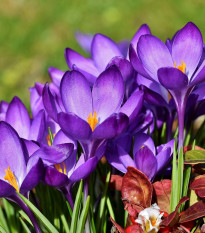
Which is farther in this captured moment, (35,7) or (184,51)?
(35,7)

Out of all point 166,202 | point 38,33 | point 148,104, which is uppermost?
point 38,33

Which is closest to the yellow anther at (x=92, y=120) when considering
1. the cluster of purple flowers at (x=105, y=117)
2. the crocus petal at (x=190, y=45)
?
the cluster of purple flowers at (x=105, y=117)

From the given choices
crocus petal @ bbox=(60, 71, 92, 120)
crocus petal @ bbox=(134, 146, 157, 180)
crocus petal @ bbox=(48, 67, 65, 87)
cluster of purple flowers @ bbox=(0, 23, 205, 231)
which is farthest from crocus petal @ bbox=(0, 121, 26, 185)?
crocus petal @ bbox=(48, 67, 65, 87)

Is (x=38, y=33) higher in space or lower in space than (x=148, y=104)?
higher

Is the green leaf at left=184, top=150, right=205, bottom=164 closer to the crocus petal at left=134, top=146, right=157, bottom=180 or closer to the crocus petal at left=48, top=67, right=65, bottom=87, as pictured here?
the crocus petal at left=134, top=146, right=157, bottom=180

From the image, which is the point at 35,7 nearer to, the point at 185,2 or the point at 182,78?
the point at 185,2

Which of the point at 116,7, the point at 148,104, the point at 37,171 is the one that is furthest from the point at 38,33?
the point at 37,171

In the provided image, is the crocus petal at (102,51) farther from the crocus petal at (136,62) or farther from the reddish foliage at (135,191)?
the reddish foliage at (135,191)
